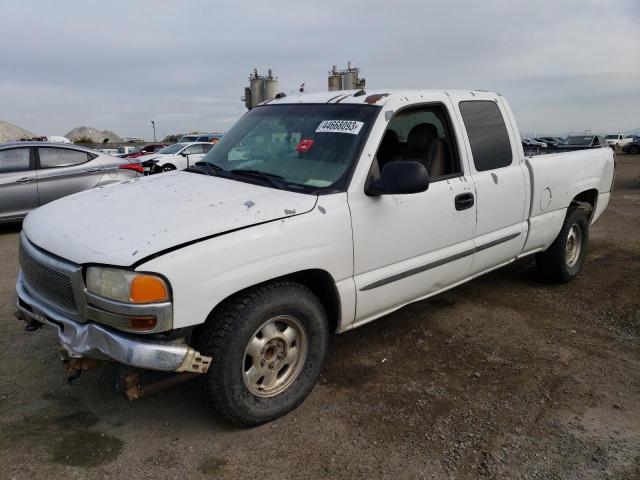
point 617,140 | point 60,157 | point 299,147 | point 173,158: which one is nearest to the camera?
point 299,147

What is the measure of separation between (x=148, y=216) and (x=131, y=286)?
53 centimetres

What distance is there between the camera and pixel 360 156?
10.3ft

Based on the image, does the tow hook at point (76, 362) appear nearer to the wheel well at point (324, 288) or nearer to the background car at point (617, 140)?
the wheel well at point (324, 288)

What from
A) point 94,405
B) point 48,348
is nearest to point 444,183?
point 94,405

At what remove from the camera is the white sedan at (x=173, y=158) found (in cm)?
1588

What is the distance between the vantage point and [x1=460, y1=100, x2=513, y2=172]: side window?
394 centimetres

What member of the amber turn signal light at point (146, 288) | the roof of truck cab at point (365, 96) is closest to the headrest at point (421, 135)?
the roof of truck cab at point (365, 96)

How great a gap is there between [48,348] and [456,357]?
3017 millimetres

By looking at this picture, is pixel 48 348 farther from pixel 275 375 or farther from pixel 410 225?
pixel 410 225

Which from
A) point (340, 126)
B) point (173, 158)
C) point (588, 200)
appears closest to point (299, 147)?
point (340, 126)

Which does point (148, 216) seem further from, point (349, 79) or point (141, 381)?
point (349, 79)

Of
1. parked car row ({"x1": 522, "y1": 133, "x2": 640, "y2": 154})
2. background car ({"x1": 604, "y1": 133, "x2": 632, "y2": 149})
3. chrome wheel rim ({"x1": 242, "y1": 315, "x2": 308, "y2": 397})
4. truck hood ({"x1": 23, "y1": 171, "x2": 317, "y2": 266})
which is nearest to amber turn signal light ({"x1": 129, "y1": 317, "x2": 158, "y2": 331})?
truck hood ({"x1": 23, "y1": 171, "x2": 317, "y2": 266})

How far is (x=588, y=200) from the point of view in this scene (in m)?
5.42

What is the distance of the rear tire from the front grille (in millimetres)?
4336
